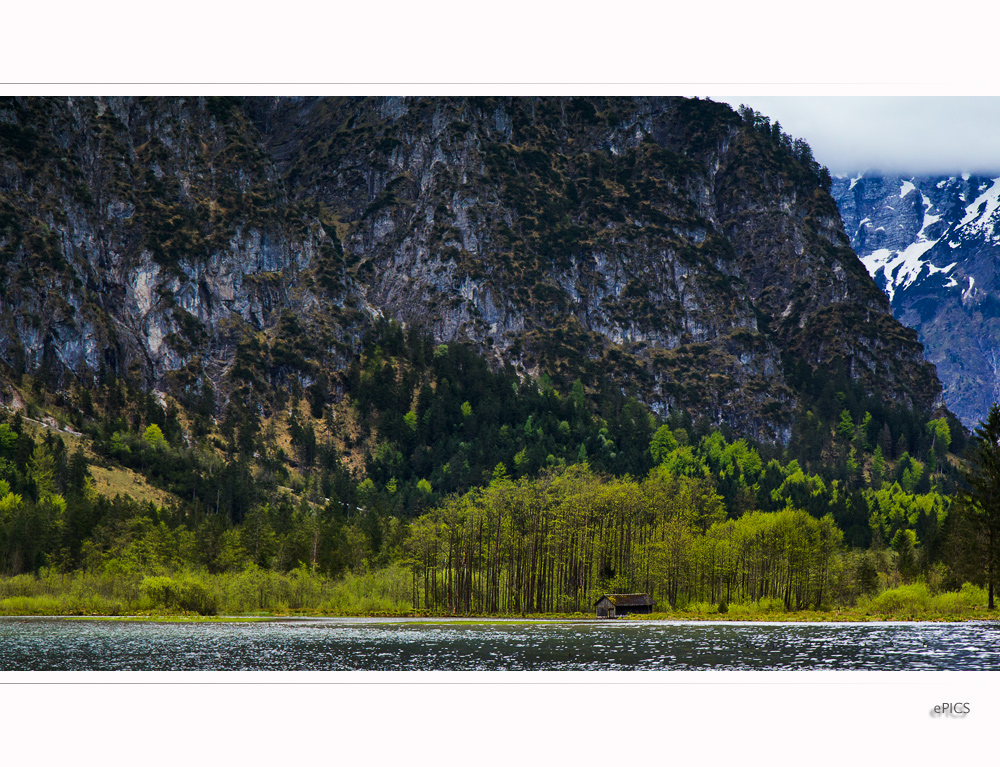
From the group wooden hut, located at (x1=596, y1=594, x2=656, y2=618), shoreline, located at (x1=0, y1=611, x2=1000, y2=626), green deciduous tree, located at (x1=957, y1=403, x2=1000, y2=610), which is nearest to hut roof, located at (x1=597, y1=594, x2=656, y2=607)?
wooden hut, located at (x1=596, y1=594, x2=656, y2=618)

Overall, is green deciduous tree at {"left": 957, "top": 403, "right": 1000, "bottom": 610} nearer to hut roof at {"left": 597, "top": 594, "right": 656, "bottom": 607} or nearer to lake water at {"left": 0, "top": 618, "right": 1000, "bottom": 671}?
lake water at {"left": 0, "top": 618, "right": 1000, "bottom": 671}

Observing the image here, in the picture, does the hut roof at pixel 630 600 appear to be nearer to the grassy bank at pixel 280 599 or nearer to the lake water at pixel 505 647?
the grassy bank at pixel 280 599

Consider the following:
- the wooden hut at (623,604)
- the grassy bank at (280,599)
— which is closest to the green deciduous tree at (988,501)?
the grassy bank at (280,599)

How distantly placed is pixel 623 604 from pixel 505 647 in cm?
3876

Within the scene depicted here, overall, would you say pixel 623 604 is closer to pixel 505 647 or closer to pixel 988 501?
pixel 988 501

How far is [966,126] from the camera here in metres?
52.1

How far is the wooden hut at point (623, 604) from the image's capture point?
9456 centimetres

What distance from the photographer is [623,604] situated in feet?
313

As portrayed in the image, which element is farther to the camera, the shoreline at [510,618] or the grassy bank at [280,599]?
the grassy bank at [280,599]

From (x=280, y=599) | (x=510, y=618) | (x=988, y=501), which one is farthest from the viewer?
(x=280, y=599)

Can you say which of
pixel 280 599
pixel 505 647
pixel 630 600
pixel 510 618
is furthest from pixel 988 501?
pixel 280 599

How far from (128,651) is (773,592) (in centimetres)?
6785
